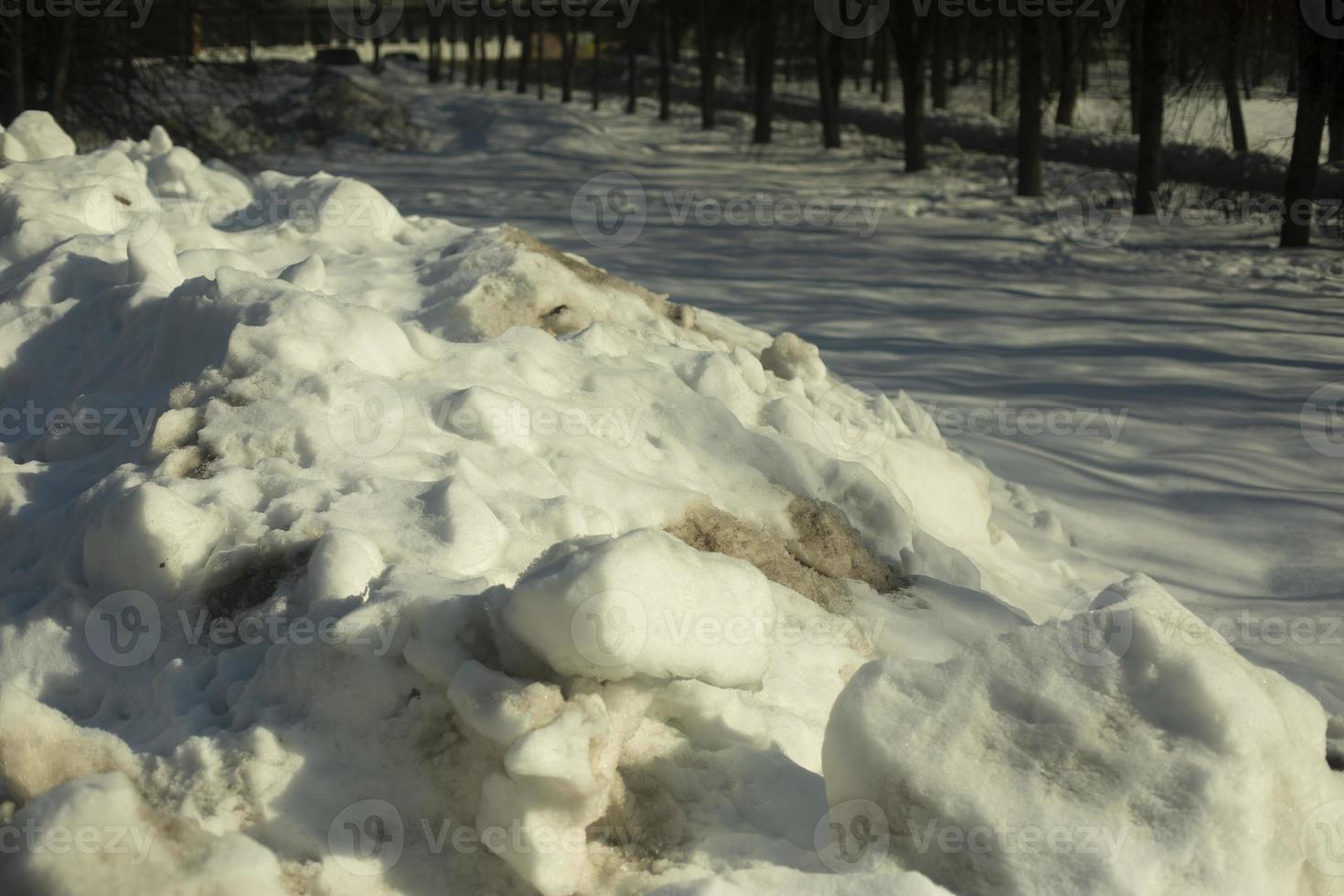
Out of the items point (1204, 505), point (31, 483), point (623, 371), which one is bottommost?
point (1204, 505)

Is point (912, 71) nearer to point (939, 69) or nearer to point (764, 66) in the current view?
point (764, 66)

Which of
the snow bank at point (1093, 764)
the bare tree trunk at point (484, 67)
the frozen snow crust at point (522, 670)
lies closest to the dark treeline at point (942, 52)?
the bare tree trunk at point (484, 67)

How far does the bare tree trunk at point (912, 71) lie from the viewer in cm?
1673

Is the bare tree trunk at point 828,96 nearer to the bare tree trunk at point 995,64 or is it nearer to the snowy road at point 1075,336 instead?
the snowy road at point 1075,336

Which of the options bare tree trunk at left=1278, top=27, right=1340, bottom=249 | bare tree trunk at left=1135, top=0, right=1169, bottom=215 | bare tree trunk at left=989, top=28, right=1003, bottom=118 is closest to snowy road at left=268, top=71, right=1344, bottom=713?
bare tree trunk at left=1278, top=27, right=1340, bottom=249

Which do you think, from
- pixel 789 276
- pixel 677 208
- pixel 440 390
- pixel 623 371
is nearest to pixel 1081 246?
pixel 789 276

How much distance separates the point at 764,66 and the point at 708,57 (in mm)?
3969

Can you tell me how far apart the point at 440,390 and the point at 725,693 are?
1.39 m

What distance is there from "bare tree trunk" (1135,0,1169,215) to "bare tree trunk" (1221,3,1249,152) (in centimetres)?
66


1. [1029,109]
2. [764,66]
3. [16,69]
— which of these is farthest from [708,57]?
[16,69]

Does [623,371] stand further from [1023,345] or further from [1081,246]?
[1081,246]

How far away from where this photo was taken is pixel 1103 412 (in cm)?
672

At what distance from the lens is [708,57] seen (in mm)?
24547

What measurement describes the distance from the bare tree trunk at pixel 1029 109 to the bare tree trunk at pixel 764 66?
21.6ft
